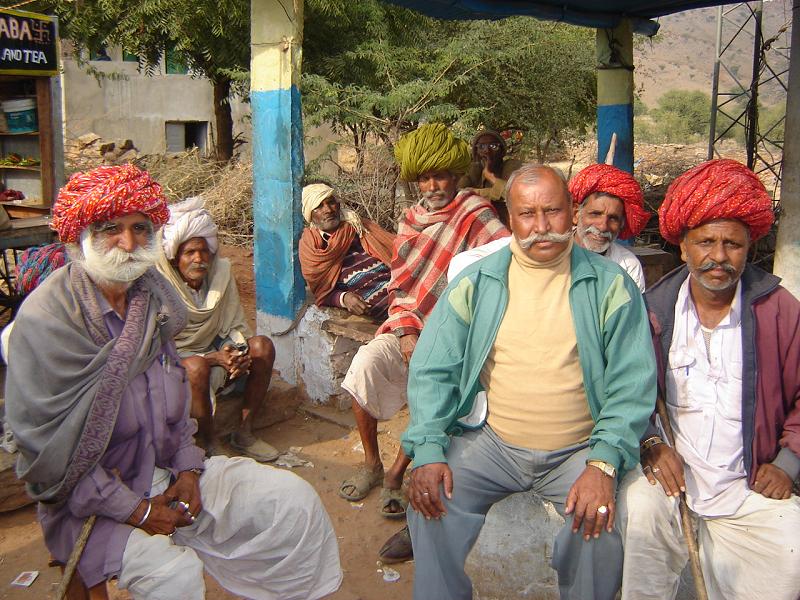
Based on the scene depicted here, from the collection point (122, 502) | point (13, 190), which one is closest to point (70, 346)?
point (122, 502)

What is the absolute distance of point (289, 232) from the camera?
5441 millimetres

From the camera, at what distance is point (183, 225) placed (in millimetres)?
4258

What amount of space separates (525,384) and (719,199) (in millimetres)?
1024

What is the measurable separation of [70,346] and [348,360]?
128 inches

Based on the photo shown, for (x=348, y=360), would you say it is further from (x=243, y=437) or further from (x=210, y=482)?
(x=210, y=482)

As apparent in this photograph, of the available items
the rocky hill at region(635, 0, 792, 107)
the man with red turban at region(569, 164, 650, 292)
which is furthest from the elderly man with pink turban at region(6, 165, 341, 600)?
the rocky hill at region(635, 0, 792, 107)

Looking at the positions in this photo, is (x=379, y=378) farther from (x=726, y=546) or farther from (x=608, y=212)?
(x=726, y=546)

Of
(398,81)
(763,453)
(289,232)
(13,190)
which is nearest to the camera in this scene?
(763,453)

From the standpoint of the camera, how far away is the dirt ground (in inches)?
138

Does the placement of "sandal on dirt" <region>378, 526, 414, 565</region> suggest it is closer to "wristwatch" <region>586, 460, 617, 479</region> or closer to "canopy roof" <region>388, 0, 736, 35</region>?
"wristwatch" <region>586, 460, 617, 479</region>

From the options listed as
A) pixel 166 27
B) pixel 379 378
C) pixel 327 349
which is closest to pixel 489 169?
pixel 327 349

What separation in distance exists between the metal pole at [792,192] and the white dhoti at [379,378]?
2.77 m

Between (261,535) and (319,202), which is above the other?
(319,202)

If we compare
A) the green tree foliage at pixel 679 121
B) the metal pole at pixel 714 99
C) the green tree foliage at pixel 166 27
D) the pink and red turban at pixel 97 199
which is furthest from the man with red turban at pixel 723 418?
the green tree foliage at pixel 679 121
